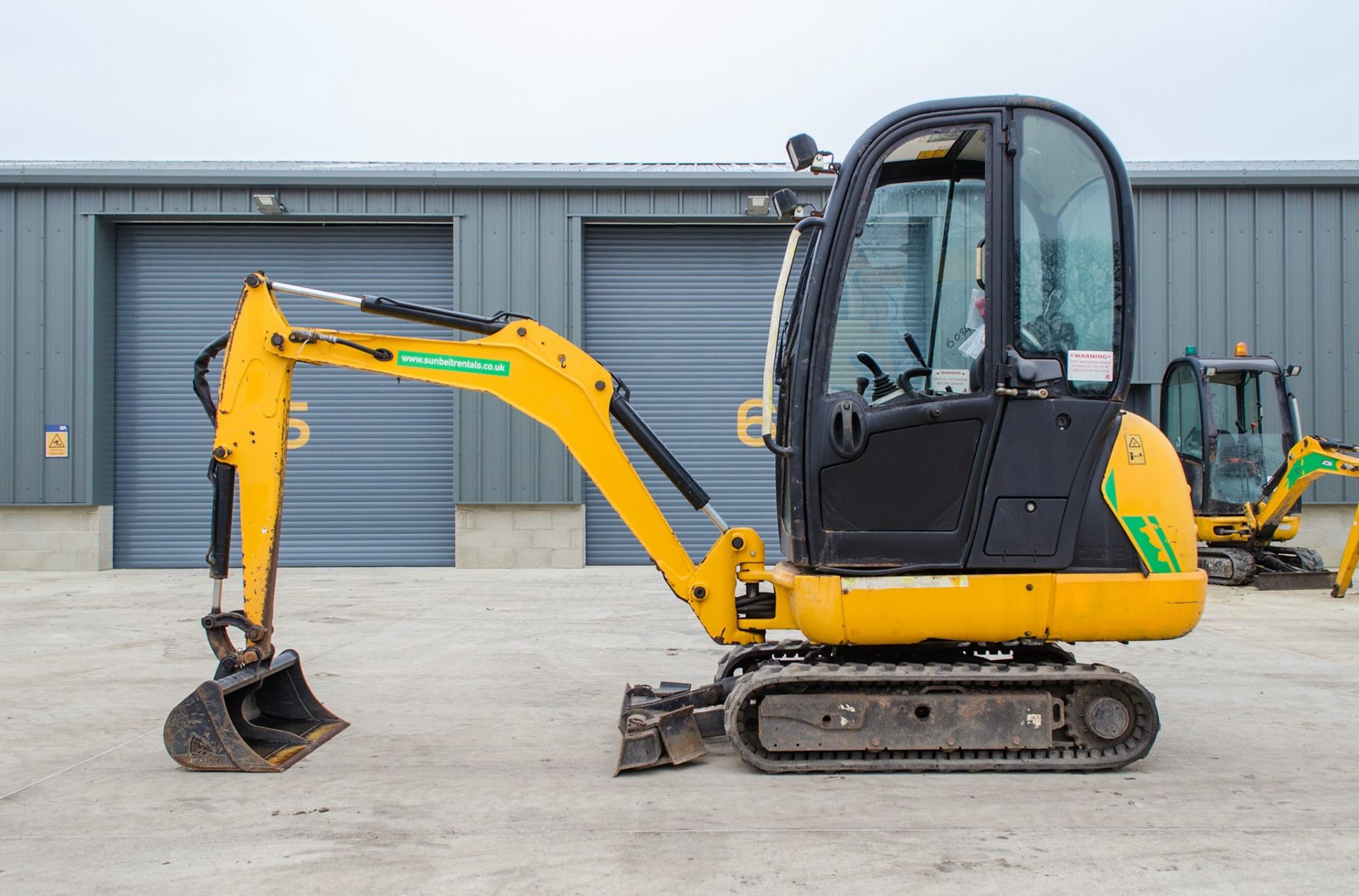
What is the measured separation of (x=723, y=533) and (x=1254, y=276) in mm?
14074

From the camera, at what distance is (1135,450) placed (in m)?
4.79

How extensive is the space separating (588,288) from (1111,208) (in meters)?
12.3

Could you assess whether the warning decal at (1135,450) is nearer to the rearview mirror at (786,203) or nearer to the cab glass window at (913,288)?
the cab glass window at (913,288)

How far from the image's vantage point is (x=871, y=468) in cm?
475

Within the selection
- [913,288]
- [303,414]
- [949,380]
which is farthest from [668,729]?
[303,414]

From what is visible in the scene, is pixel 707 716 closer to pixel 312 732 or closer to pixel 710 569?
pixel 710 569

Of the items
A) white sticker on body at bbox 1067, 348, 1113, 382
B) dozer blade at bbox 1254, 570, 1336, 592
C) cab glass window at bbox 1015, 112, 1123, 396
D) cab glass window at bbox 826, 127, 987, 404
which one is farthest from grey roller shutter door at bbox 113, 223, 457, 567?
white sticker on body at bbox 1067, 348, 1113, 382

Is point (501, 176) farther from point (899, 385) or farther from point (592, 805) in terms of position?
point (592, 805)

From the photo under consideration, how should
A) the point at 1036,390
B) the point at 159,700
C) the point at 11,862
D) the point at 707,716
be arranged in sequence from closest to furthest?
the point at 11,862
the point at 1036,390
the point at 707,716
the point at 159,700

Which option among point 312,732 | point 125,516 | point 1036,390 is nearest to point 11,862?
point 312,732

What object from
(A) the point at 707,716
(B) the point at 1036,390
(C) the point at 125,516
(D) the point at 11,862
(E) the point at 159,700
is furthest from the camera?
(C) the point at 125,516

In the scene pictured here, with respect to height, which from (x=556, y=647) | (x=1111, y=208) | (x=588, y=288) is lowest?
(x=556, y=647)

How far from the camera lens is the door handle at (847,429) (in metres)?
4.71

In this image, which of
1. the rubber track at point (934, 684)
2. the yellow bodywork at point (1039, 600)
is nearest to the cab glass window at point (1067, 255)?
the yellow bodywork at point (1039, 600)
